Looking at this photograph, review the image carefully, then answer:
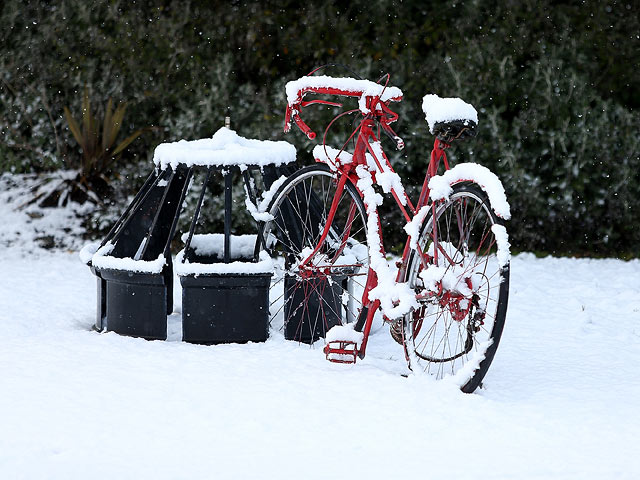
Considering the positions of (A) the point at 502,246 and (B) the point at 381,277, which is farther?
(B) the point at 381,277

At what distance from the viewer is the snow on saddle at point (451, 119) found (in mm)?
3412

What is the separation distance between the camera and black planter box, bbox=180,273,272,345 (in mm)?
4039

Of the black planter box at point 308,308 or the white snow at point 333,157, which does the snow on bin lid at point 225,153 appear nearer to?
the white snow at point 333,157

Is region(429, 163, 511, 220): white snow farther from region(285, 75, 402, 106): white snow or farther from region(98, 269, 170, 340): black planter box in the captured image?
region(98, 269, 170, 340): black planter box

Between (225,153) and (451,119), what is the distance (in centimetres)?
117

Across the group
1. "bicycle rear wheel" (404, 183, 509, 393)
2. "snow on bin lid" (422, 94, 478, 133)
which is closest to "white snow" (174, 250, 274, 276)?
"bicycle rear wheel" (404, 183, 509, 393)

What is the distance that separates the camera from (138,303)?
13.6 ft

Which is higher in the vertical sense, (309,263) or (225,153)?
(225,153)

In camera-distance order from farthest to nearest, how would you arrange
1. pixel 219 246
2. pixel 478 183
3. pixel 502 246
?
pixel 219 246 → pixel 478 183 → pixel 502 246

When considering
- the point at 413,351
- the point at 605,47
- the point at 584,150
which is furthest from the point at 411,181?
the point at 413,351

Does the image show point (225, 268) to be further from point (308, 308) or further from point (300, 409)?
point (300, 409)

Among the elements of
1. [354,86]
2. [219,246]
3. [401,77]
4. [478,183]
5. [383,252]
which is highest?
[401,77]

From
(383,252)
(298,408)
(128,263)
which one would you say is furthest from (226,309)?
(298,408)

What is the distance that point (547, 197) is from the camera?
6.49 meters
